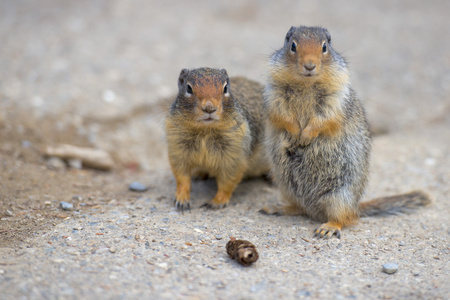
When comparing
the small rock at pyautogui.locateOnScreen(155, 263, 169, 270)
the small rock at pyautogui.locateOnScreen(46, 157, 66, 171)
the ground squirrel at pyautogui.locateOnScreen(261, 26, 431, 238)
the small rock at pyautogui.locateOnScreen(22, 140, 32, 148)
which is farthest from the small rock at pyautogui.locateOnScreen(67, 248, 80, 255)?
the small rock at pyautogui.locateOnScreen(22, 140, 32, 148)

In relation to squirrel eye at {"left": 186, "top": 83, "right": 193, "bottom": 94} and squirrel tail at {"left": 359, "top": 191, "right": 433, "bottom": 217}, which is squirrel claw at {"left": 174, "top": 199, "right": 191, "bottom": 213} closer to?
squirrel eye at {"left": 186, "top": 83, "right": 193, "bottom": 94}

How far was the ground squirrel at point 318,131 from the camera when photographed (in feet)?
16.5

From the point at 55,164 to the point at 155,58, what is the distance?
3.58m

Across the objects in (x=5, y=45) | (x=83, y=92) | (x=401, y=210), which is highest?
(x=5, y=45)

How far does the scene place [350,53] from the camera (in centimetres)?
1038

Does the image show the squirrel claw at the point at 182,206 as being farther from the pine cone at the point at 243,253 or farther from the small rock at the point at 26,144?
the small rock at the point at 26,144

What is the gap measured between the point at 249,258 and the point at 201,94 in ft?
5.82

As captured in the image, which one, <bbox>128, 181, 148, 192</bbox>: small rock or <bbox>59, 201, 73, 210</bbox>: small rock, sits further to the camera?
<bbox>128, 181, 148, 192</bbox>: small rock

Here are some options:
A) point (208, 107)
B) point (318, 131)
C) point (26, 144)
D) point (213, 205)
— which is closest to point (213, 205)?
point (213, 205)

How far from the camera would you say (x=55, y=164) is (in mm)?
6695

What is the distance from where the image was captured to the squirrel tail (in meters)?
5.70

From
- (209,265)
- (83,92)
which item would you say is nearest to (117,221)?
(209,265)

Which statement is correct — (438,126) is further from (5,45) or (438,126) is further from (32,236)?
(5,45)

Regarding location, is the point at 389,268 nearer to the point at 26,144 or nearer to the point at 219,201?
the point at 219,201
